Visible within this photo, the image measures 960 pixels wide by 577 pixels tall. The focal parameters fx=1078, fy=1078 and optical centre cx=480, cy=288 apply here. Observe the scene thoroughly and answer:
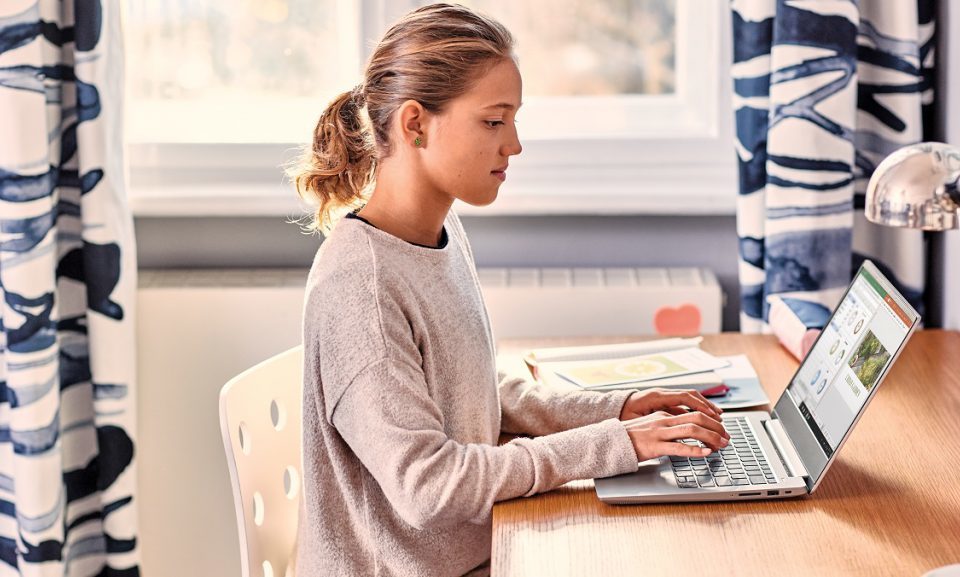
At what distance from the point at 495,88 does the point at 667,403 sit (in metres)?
0.42

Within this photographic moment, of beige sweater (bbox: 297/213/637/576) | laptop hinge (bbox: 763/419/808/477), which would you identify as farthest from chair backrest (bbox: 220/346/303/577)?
laptop hinge (bbox: 763/419/808/477)

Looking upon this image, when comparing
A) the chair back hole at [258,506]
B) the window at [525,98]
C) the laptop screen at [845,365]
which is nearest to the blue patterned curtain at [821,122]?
the window at [525,98]

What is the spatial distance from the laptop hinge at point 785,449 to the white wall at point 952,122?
0.58 metres

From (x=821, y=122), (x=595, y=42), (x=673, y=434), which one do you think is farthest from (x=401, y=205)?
(x=595, y=42)

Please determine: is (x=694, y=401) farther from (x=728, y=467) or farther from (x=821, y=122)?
(x=821, y=122)

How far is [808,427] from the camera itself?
117cm

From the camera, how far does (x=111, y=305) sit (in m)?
1.89

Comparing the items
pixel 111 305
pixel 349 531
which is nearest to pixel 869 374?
pixel 349 531

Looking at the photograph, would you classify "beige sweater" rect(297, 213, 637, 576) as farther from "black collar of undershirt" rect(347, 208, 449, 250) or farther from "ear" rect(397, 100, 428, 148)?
"ear" rect(397, 100, 428, 148)

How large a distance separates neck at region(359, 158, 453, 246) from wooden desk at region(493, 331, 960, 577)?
0.35m

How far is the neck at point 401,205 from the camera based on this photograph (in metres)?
1.22

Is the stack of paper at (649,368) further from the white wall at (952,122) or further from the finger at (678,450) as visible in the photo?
the white wall at (952,122)

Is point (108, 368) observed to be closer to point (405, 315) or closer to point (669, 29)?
point (405, 315)

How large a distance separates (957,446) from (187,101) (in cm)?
160
